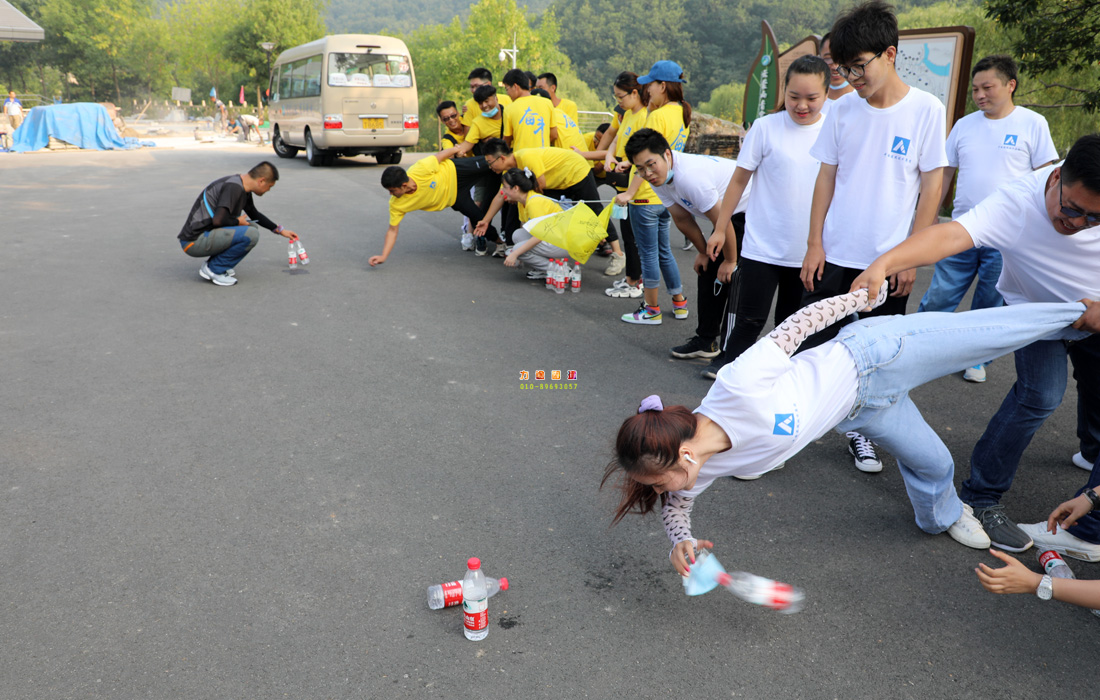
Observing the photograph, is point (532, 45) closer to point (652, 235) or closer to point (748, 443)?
point (652, 235)

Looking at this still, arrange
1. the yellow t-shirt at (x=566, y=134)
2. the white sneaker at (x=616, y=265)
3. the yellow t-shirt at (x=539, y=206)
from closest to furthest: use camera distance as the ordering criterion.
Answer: the yellow t-shirt at (x=539, y=206)
the white sneaker at (x=616, y=265)
the yellow t-shirt at (x=566, y=134)

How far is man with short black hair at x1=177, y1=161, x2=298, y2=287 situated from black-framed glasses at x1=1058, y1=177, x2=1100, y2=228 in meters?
5.86

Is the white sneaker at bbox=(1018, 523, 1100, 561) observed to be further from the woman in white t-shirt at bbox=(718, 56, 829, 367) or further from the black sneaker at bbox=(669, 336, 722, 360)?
the black sneaker at bbox=(669, 336, 722, 360)

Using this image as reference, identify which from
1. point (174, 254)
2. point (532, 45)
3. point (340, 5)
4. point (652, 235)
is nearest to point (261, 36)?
point (532, 45)

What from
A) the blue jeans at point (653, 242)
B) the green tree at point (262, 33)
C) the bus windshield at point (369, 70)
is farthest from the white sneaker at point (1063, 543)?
the green tree at point (262, 33)

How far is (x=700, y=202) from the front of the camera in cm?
462

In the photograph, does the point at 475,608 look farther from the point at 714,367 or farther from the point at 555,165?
the point at 555,165

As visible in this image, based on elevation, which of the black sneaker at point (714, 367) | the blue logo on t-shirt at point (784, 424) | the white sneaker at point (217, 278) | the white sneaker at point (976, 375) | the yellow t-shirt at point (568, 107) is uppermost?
the yellow t-shirt at point (568, 107)

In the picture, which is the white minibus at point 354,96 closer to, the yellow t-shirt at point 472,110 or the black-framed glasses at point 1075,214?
the yellow t-shirt at point 472,110

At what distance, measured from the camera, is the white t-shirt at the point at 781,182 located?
3.96 m

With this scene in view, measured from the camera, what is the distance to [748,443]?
230 cm

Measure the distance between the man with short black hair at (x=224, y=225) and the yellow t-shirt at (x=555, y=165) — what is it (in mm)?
2321

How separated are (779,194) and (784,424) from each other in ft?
6.94

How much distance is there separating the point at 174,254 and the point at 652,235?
5428 mm
